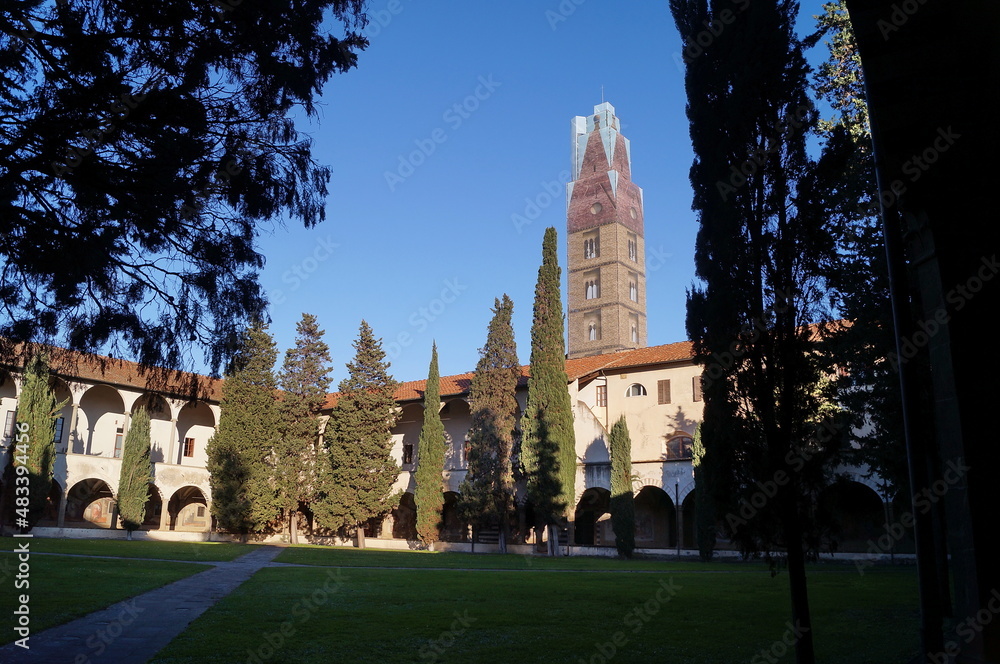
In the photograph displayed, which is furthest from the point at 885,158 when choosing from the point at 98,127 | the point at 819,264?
the point at 98,127

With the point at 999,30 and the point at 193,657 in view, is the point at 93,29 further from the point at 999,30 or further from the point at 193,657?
the point at 999,30

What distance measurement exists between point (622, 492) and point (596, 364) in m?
7.65

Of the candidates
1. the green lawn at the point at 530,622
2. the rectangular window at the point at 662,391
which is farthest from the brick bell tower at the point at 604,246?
the green lawn at the point at 530,622

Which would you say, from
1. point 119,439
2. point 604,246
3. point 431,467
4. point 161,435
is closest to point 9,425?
point 119,439

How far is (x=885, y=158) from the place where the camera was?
16.1ft

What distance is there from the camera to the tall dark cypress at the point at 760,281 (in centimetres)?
796

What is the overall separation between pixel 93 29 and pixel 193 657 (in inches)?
201

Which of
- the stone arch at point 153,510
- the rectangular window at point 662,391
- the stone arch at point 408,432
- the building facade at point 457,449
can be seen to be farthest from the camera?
the stone arch at point 408,432

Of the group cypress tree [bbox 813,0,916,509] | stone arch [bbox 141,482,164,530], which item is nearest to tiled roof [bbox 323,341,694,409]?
stone arch [bbox 141,482,164,530]

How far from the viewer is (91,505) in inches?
1435

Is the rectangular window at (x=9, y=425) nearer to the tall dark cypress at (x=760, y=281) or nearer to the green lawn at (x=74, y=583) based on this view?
the green lawn at (x=74, y=583)

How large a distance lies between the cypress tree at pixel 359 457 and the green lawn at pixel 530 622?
62.8 ft

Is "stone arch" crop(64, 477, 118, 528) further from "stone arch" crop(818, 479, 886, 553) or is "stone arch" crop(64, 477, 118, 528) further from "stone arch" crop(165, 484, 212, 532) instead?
"stone arch" crop(818, 479, 886, 553)

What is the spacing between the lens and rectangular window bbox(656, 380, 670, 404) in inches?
1276
